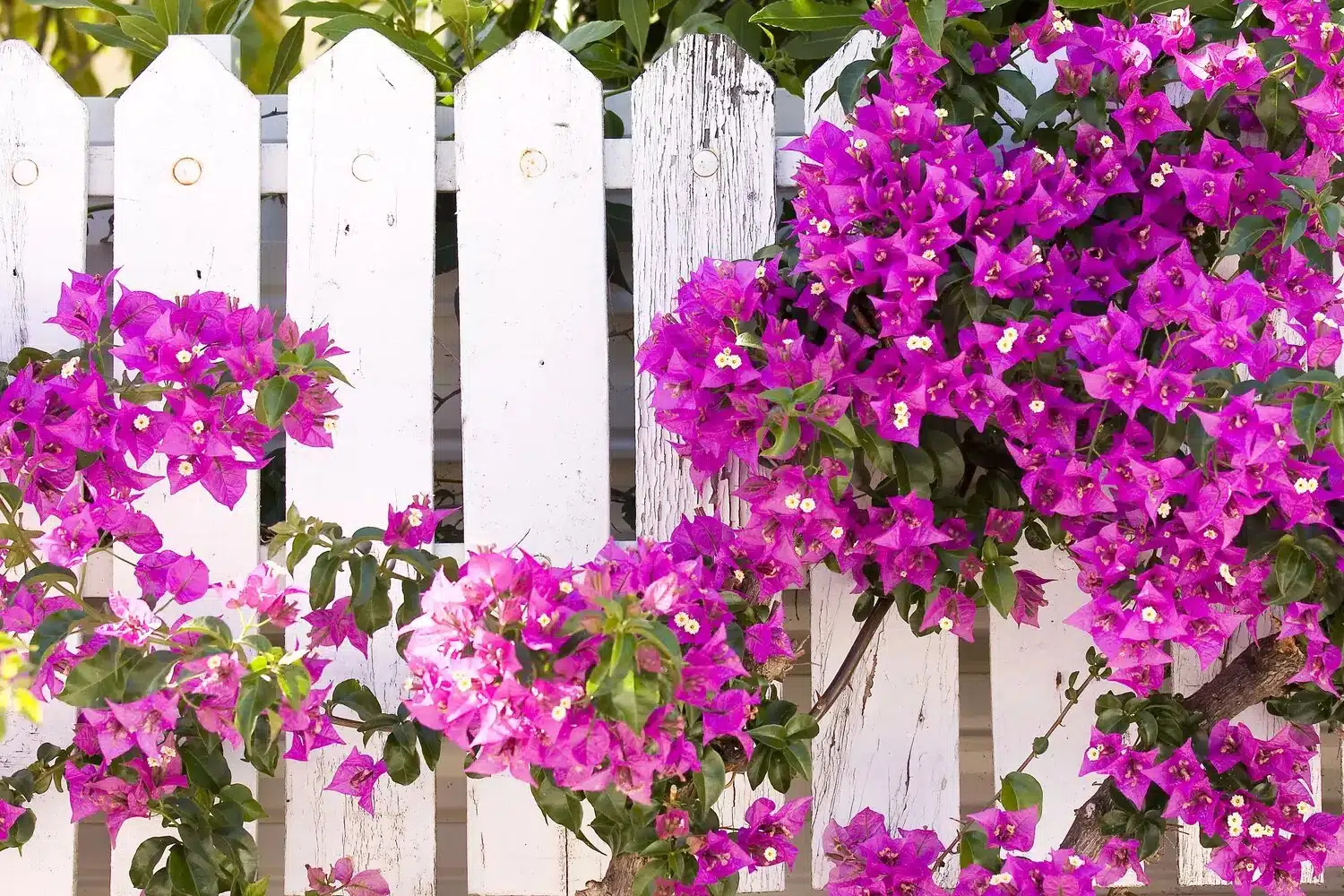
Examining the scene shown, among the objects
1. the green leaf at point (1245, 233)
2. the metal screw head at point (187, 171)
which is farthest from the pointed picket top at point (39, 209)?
the green leaf at point (1245, 233)

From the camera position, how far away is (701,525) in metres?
1.30

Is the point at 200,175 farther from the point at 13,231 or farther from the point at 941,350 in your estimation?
the point at 941,350

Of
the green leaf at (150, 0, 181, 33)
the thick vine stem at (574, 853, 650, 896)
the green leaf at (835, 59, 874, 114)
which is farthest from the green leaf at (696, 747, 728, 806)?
the green leaf at (150, 0, 181, 33)

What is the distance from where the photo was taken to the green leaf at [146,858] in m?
1.24

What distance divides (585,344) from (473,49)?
22.7 inches

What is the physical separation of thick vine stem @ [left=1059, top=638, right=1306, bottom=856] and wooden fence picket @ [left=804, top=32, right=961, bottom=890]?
14cm

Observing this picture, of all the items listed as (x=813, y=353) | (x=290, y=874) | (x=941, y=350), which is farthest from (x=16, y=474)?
(x=941, y=350)

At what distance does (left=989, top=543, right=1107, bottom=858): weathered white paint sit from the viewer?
56.9 inches

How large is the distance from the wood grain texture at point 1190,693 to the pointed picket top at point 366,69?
1.07 metres

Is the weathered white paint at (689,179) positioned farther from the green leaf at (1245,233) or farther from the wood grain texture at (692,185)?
the green leaf at (1245,233)

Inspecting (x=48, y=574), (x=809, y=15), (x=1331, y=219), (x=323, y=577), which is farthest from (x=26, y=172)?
(x=1331, y=219)

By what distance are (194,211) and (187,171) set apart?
45 mm

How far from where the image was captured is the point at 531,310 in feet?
4.64

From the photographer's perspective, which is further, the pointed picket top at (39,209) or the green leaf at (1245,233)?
the pointed picket top at (39,209)
